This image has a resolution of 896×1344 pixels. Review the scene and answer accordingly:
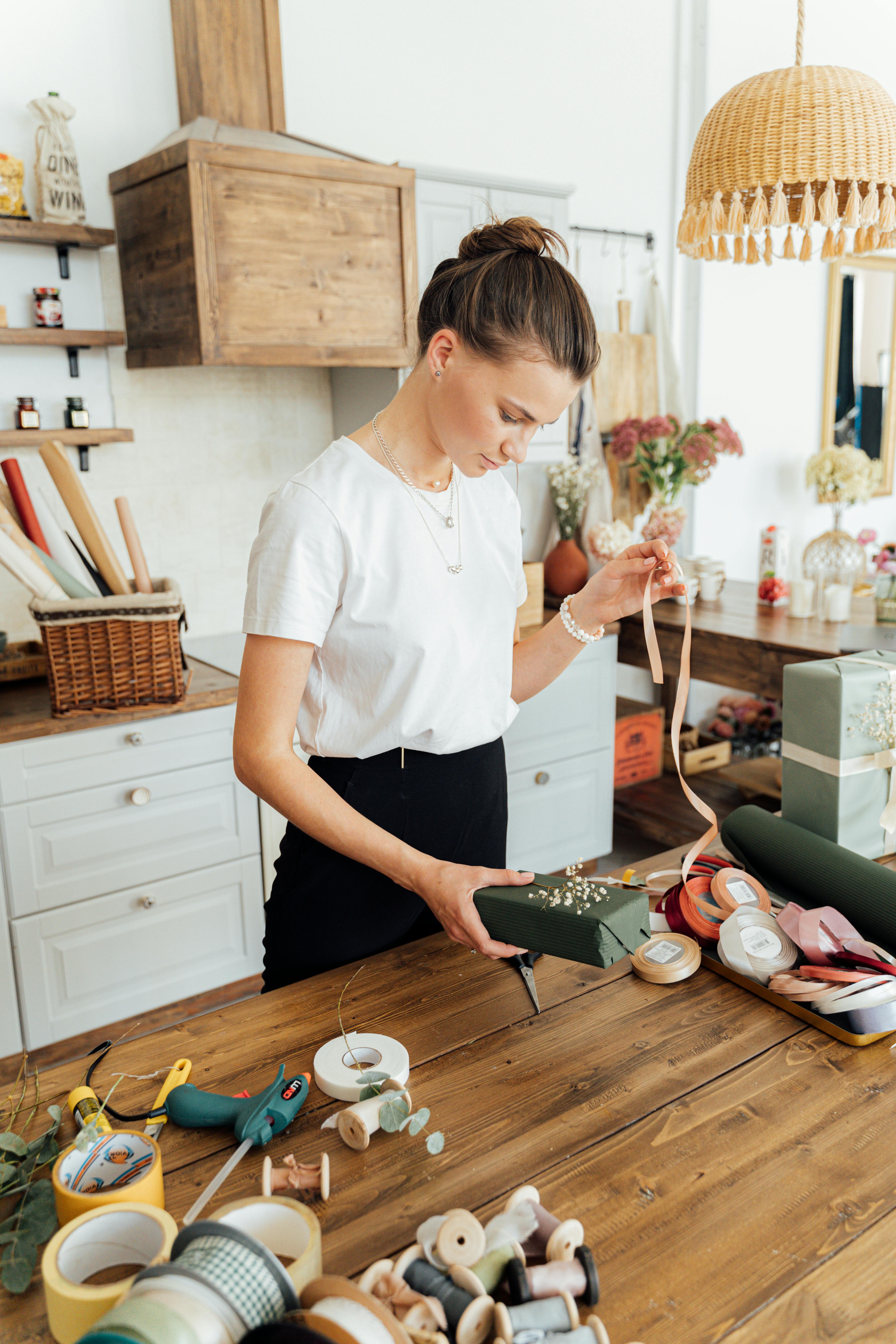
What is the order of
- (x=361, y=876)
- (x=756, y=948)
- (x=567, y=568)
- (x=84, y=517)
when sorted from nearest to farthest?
(x=756, y=948), (x=361, y=876), (x=84, y=517), (x=567, y=568)

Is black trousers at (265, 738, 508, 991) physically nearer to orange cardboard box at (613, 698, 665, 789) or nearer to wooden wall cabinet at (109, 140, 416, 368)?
wooden wall cabinet at (109, 140, 416, 368)

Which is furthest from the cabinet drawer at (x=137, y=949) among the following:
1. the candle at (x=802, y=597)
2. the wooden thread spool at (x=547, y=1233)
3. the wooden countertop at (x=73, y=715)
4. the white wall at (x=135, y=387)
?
the candle at (x=802, y=597)

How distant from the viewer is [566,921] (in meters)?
1.13

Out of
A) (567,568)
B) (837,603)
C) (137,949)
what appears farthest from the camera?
(567,568)

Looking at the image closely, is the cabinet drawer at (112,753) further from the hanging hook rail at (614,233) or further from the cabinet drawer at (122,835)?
the hanging hook rail at (614,233)

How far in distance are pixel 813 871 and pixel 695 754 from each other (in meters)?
3.12

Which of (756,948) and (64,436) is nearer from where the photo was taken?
(756,948)

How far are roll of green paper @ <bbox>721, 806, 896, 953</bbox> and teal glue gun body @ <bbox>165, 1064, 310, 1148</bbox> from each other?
0.78 metres

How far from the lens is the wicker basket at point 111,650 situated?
2.39 meters

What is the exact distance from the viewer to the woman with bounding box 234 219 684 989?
131cm

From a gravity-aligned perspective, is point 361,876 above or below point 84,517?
below

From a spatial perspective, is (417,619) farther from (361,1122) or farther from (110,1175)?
(110,1175)

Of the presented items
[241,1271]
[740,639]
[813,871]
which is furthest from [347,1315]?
[740,639]

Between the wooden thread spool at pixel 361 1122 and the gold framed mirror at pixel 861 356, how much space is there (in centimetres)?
481
